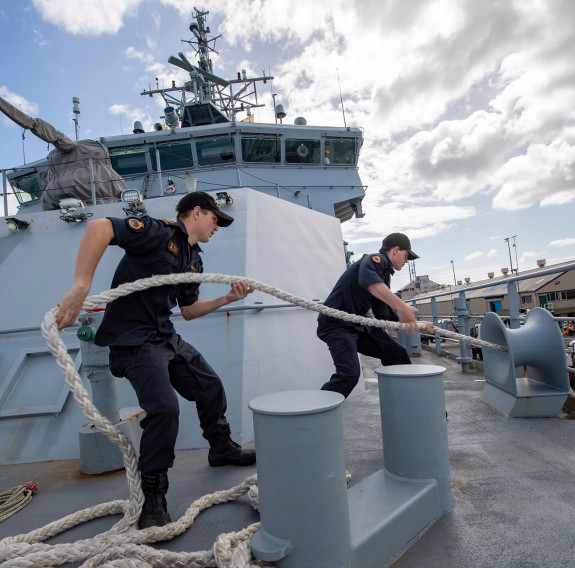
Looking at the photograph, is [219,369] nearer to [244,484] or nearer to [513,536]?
[244,484]

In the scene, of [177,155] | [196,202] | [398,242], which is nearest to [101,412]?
[196,202]

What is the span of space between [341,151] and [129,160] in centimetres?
422

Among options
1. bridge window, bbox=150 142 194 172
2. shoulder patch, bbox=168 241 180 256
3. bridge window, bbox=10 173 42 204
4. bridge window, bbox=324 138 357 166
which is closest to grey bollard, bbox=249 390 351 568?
shoulder patch, bbox=168 241 180 256

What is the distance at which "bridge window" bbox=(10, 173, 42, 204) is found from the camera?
24.3 feet

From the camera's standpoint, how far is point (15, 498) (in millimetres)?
1874

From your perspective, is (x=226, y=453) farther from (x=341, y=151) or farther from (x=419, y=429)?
(x=341, y=151)

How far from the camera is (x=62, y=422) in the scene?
2.60 meters

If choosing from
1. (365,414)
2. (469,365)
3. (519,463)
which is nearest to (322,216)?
(365,414)

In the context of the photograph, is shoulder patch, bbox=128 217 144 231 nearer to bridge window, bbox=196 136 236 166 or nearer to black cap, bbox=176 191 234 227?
black cap, bbox=176 191 234 227

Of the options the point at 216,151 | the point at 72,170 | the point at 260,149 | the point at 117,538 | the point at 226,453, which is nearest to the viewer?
the point at 117,538

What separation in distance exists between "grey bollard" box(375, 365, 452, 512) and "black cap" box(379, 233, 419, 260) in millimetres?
1087

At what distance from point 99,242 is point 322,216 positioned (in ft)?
10.5

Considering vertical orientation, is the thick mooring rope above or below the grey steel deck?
above

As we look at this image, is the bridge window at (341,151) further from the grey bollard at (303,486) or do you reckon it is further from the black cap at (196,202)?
the grey bollard at (303,486)
